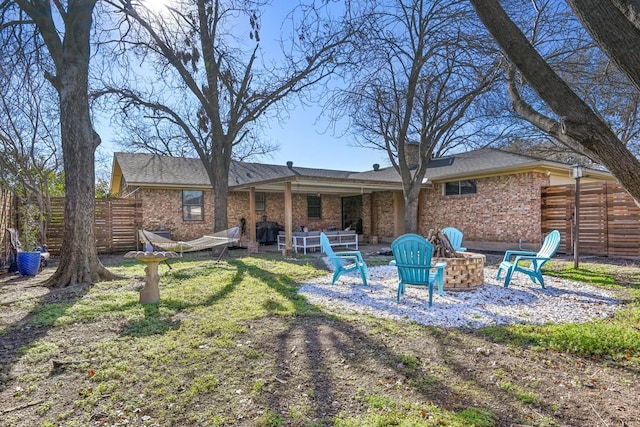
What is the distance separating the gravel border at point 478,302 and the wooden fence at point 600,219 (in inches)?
172

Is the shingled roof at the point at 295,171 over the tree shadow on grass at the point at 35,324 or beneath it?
over

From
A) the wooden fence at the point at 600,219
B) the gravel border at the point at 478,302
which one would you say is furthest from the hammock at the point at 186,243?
the wooden fence at the point at 600,219

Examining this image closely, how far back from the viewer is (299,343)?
3531 millimetres

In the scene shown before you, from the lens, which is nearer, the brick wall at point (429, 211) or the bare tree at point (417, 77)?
the bare tree at point (417, 77)

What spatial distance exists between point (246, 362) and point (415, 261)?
286cm

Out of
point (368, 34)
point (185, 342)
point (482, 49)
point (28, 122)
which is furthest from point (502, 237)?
point (28, 122)

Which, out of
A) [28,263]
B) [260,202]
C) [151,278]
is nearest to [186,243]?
[151,278]

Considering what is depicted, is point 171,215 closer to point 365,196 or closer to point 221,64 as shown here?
point 221,64

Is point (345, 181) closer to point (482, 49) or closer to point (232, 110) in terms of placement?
point (232, 110)

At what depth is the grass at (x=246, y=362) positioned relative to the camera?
2311mm

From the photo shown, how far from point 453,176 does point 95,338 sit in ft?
39.0

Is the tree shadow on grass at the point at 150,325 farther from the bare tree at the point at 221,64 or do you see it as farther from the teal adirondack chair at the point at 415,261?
the bare tree at the point at 221,64

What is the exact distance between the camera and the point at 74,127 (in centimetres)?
675

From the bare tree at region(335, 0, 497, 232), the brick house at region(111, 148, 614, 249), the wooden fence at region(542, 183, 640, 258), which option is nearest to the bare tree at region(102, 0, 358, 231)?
the bare tree at region(335, 0, 497, 232)
